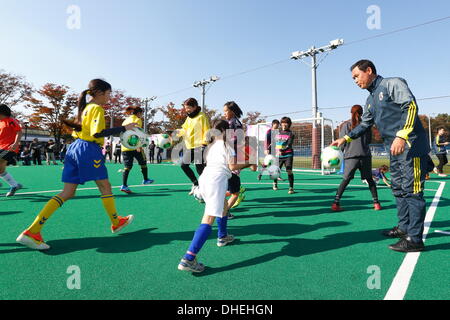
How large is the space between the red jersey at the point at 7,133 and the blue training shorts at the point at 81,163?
11.7ft

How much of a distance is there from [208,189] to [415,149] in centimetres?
247

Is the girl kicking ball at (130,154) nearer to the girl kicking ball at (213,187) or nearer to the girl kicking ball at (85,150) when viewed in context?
the girl kicking ball at (85,150)

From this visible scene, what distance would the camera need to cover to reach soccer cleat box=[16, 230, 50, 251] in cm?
307

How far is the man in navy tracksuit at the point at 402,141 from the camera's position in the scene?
10.3 feet

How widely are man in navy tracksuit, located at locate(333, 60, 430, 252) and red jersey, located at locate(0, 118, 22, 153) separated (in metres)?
6.65

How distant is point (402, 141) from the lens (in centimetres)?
307

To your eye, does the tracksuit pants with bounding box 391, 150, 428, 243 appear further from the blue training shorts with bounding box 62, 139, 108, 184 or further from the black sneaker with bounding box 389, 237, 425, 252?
the blue training shorts with bounding box 62, 139, 108, 184

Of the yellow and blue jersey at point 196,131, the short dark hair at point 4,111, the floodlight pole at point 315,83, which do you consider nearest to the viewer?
the yellow and blue jersey at point 196,131

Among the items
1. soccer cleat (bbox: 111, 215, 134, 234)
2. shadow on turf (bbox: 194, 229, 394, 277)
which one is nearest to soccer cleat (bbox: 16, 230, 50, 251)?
soccer cleat (bbox: 111, 215, 134, 234)

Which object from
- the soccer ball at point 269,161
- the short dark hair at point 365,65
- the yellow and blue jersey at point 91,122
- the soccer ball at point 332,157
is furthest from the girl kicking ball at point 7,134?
the short dark hair at point 365,65

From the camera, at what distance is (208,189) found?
8.97 feet
